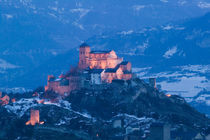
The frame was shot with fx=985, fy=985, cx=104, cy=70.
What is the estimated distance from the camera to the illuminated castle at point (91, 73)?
152 m

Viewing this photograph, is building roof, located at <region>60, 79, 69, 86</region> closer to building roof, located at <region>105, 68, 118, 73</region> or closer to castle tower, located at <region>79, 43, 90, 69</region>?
castle tower, located at <region>79, 43, 90, 69</region>

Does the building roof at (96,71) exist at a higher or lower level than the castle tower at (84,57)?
lower

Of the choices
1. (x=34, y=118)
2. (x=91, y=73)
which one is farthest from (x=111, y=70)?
(x=34, y=118)

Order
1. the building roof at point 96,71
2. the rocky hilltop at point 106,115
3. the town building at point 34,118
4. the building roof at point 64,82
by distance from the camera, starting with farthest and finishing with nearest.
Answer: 1. the building roof at point 96,71
2. the building roof at point 64,82
3. the town building at point 34,118
4. the rocky hilltop at point 106,115

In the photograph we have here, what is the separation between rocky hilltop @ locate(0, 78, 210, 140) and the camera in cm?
13675

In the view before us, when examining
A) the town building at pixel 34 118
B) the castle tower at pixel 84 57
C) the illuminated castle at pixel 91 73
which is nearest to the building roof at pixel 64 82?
the illuminated castle at pixel 91 73

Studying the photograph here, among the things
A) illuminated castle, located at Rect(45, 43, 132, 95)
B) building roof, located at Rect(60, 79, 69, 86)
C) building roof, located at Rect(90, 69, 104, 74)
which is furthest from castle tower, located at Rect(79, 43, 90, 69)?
building roof, located at Rect(60, 79, 69, 86)

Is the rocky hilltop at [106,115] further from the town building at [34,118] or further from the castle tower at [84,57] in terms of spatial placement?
the castle tower at [84,57]

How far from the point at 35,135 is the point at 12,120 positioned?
7490mm

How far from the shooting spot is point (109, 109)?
480 ft

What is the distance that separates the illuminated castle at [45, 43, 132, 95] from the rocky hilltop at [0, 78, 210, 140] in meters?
1.65

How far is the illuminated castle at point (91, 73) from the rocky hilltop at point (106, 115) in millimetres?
1645

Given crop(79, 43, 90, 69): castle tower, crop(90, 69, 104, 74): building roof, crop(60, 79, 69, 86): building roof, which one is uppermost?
crop(79, 43, 90, 69): castle tower

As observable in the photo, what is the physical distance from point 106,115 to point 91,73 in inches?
415
